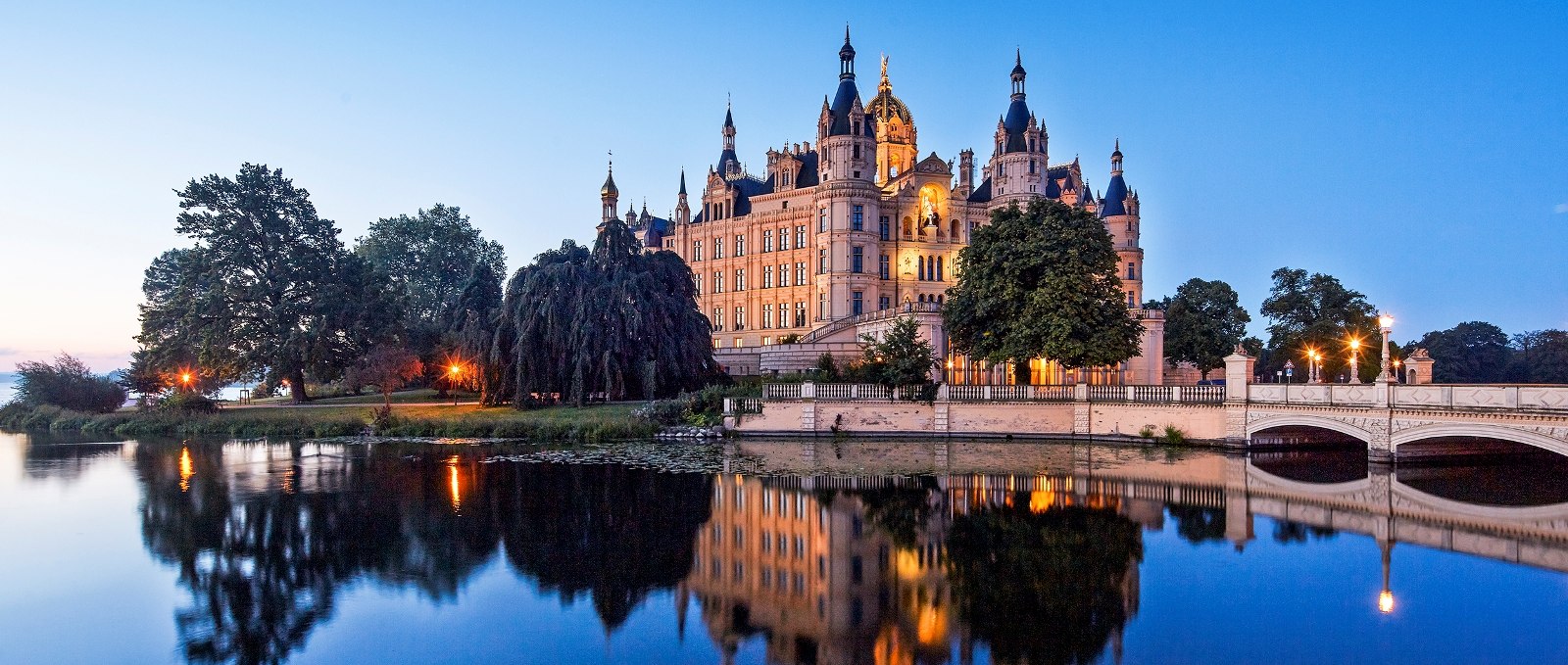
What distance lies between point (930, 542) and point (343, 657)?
8749mm

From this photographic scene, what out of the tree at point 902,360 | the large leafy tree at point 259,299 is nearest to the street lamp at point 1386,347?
the tree at point 902,360

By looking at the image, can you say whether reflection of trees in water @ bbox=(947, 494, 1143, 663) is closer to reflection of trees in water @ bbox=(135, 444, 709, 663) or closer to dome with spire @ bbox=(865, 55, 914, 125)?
reflection of trees in water @ bbox=(135, 444, 709, 663)

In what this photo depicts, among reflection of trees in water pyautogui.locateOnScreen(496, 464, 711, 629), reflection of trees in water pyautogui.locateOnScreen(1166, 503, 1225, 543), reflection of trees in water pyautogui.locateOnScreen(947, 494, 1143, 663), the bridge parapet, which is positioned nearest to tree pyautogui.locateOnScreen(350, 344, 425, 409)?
reflection of trees in water pyautogui.locateOnScreen(496, 464, 711, 629)

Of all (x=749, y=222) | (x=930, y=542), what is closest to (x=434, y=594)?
(x=930, y=542)

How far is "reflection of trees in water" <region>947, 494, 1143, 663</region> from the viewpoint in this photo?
936 cm

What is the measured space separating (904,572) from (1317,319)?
5103cm

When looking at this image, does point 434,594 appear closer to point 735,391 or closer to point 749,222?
point 735,391

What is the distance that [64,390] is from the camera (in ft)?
145

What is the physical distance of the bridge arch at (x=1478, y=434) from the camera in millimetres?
19047

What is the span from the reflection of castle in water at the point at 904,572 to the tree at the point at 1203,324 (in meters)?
36.2

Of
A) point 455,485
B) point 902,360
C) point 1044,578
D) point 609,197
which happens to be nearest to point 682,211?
point 609,197

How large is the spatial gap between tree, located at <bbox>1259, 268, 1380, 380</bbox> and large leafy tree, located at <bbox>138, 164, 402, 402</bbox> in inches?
2091

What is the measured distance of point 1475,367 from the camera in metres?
70.0

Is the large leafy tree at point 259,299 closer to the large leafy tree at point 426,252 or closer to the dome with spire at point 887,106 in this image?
the large leafy tree at point 426,252
